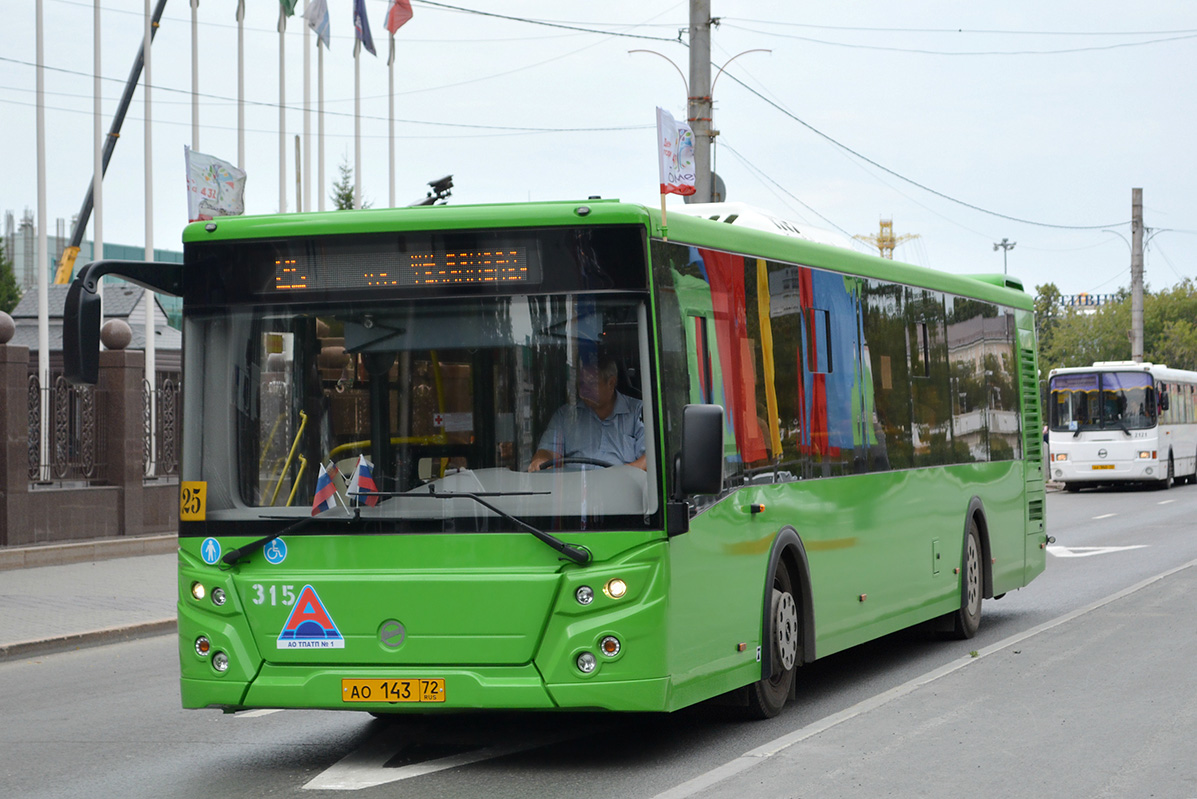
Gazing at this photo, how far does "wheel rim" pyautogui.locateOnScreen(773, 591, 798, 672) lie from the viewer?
870 cm

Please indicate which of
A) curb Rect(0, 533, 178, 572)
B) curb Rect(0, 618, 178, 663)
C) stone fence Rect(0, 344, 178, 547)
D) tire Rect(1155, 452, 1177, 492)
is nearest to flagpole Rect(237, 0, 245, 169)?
stone fence Rect(0, 344, 178, 547)

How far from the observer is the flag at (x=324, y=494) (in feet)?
24.5

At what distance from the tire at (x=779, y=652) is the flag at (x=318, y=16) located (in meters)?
24.5

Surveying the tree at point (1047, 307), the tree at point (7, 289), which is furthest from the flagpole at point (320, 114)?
the tree at point (1047, 307)

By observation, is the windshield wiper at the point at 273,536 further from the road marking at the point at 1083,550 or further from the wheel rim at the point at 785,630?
the road marking at the point at 1083,550

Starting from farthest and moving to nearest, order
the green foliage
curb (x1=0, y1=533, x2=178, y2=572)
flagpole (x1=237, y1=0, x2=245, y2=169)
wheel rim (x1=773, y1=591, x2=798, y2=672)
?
1. the green foliage
2. flagpole (x1=237, y1=0, x2=245, y2=169)
3. curb (x1=0, y1=533, x2=178, y2=572)
4. wheel rim (x1=773, y1=591, x2=798, y2=672)

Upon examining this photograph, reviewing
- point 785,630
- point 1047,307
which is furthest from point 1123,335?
point 785,630

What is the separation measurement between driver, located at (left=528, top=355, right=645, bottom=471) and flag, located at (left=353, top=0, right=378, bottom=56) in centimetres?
2554

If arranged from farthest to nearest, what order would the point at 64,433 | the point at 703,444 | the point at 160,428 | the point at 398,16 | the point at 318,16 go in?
1. the point at 398,16
2. the point at 318,16
3. the point at 160,428
4. the point at 64,433
5. the point at 703,444

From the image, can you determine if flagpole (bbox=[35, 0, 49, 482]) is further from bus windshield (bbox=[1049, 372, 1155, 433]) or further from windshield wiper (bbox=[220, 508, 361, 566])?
bus windshield (bbox=[1049, 372, 1155, 433])

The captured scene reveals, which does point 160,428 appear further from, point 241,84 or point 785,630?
point 785,630

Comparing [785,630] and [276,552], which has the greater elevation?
[276,552]

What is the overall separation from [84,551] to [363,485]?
13.4m

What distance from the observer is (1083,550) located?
2089cm
